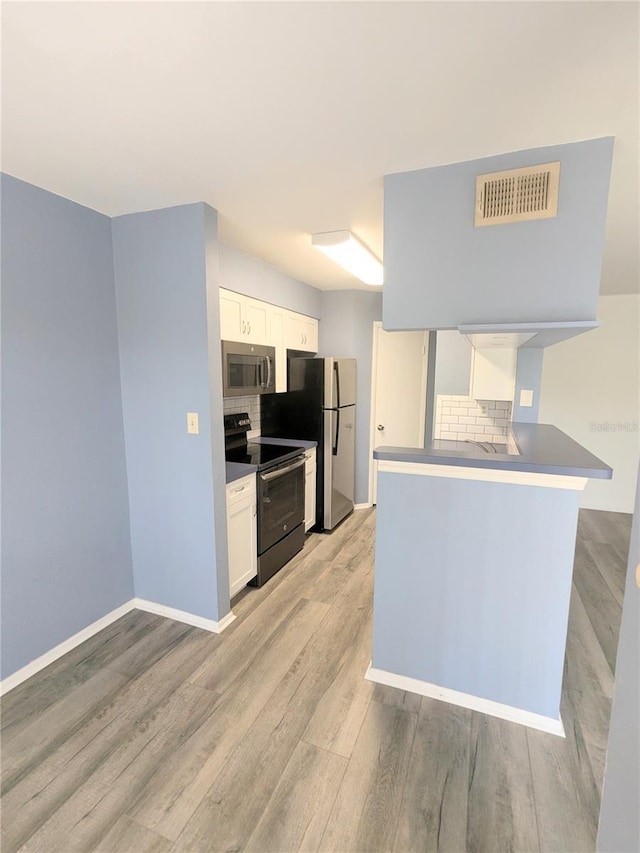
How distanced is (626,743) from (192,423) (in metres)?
2.18

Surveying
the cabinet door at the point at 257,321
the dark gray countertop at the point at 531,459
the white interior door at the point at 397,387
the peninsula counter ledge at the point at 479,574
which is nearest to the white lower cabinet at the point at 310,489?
the white interior door at the point at 397,387

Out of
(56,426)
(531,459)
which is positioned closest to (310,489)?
(56,426)

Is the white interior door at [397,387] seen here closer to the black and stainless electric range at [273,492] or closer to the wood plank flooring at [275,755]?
the black and stainless electric range at [273,492]

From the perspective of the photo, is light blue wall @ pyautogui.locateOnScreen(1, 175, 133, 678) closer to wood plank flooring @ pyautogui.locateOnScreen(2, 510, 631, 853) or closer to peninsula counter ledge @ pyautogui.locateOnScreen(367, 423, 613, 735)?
wood plank flooring @ pyautogui.locateOnScreen(2, 510, 631, 853)

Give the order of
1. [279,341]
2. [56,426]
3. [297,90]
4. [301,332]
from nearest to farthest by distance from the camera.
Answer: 1. [297,90]
2. [56,426]
3. [279,341]
4. [301,332]

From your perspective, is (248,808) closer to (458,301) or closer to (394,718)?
(394,718)

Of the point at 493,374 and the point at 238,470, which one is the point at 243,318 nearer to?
the point at 238,470

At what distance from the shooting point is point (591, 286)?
1630mm

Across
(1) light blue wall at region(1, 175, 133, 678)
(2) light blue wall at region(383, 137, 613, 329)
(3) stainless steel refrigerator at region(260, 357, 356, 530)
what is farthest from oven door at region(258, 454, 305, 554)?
(2) light blue wall at region(383, 137, 613, 329)

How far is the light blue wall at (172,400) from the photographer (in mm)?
2270

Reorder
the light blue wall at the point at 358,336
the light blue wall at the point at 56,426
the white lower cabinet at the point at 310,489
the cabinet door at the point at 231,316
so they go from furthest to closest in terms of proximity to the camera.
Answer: the light blue wall at the point at 358,336
the white lower cabinet at the point at 310,489
the cabinet door at the point at 231,316
the light blue wall at the point at 56,426

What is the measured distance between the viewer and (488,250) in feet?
5.74

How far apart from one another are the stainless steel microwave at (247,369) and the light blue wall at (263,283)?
446 millimetres

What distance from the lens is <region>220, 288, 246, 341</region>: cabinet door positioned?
277cm
